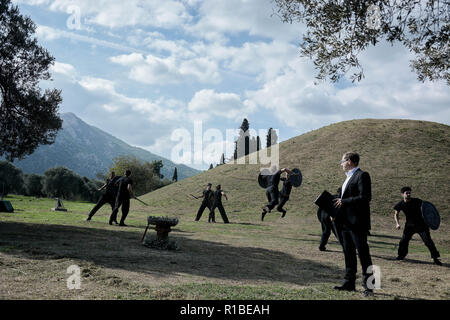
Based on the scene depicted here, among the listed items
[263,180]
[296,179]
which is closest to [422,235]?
[296,179]

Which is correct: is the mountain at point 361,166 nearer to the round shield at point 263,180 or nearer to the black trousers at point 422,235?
the round shield at point 263,180

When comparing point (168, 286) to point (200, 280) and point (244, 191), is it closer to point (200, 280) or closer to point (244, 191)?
point (200, 280)

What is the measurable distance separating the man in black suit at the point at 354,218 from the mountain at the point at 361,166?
28.0m

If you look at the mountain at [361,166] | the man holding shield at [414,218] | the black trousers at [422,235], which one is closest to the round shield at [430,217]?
the man holding shield at [414,218]

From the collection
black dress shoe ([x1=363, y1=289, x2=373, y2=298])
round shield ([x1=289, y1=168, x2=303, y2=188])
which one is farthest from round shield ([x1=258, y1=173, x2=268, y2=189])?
black dress shoe ([x1=363, y1=289, x2=373, y2=298])

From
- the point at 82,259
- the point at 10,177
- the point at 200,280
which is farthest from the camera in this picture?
the point at 10,177

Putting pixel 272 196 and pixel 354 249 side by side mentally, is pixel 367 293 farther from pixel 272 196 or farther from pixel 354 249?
pixel 272 196

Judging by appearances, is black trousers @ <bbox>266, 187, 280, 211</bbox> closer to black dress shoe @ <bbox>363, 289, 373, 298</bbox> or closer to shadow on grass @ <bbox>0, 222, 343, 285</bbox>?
shadow on grass @ <bbox>0, 222, 343, 285</bbox>

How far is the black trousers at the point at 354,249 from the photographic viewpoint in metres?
6.77

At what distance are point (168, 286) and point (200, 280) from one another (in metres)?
1.05

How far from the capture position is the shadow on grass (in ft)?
28.3

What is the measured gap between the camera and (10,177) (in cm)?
9756
